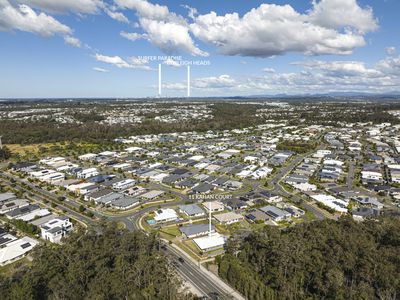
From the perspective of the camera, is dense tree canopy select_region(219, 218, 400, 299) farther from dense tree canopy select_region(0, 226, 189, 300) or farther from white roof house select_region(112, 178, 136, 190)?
white roof house select_region(112, 178, 136, 190)

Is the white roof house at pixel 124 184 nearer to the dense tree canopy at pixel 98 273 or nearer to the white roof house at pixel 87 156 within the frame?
the dense tree canopy at pixel 98 273

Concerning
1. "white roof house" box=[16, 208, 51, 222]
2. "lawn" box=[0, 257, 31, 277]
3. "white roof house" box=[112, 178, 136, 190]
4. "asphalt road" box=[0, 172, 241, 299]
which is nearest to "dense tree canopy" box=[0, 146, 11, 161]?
"asphalt road" box=[0, 172, 241, 299]

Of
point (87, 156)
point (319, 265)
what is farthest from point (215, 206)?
point (87, 156)

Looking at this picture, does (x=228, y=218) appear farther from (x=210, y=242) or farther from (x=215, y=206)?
(x=210, y=242)

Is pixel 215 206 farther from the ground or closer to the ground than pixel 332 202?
closer to the ground

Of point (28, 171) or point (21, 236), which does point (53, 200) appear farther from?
point (28, 171)

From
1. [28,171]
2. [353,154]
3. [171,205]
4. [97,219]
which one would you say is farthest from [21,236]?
[353,154]
